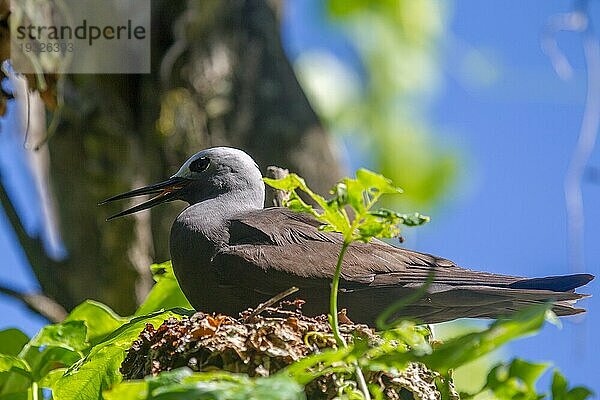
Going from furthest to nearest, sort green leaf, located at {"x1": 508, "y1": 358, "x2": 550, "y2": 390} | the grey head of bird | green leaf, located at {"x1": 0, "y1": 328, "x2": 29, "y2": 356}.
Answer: the grey head of bird < green leaf, located at {"x1": 0, "y1": 328, "x2": 29, "y2": 356} < green leaf, located at {"x1": 508, "y1": 358, "x2": 550, "y2": 390}

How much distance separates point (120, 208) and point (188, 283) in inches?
72.7

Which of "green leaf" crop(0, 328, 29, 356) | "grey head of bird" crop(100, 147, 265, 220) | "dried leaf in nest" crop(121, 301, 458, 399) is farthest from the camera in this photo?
"grey head of bird" crop(100, 147, 265, 220)

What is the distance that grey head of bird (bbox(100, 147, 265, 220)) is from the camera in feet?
7.13

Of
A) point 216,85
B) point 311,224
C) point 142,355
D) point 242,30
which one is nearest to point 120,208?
point 216,85

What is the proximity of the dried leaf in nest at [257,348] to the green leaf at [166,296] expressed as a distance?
45cm

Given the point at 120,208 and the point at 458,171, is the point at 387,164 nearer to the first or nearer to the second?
the point at 458,171

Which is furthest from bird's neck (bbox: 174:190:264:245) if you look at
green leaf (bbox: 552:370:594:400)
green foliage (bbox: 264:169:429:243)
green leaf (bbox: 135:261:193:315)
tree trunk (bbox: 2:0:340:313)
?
tree trunk (bbox: 2:0:340:313)

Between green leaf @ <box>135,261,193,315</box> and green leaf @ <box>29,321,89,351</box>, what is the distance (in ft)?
0.94

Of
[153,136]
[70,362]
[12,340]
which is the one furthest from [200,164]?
[153,136]

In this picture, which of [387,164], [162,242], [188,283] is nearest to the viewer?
[188,283]

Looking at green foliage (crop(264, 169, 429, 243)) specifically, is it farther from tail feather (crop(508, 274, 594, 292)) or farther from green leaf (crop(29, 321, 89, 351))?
green leaf (crop(29, 321, 89, 351))

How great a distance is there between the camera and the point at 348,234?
1.12 meters

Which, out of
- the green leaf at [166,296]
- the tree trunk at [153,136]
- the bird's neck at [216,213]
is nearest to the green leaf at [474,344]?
the bird's neck at [216,213]

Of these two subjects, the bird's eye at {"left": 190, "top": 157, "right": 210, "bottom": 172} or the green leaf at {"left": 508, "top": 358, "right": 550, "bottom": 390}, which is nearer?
the green leaf at {"left": 508, "top": 358, "right": 550, "bottom": 390}
